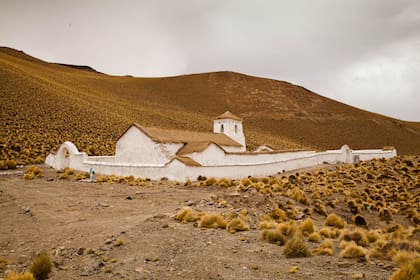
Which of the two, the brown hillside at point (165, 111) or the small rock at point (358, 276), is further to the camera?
the brown hillside at point (165, 111)

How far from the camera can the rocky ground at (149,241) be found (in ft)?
23.9

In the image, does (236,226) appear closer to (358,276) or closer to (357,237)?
(357,237)

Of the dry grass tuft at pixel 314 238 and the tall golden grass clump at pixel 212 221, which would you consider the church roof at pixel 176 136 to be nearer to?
the tall golden grass clump at pixel 212 221

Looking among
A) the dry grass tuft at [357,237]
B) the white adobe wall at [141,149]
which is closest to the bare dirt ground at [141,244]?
the dry grass tuft at [357,237]

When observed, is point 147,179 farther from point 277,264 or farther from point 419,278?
point 419,278

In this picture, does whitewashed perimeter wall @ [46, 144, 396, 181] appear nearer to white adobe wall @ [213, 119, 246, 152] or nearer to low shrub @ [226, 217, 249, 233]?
white adobe wall @ [213, 119, 246, 152]

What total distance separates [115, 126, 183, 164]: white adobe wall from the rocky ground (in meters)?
8.87

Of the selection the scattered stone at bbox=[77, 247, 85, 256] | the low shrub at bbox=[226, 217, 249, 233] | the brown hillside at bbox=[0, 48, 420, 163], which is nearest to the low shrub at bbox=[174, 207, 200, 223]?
the low shrub at bbox=[226, 217, 249, 233]

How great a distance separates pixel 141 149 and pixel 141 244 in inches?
729

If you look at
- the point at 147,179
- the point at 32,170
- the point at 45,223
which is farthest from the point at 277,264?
the point at 32,170

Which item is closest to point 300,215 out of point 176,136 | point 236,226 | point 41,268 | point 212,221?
point 236,226

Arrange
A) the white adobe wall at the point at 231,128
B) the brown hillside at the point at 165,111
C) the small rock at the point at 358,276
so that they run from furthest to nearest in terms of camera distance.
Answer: the brown hillside at the point at 165,111 < the white adobe wall at the point at 231,128 < the small rock at the point at 358,276

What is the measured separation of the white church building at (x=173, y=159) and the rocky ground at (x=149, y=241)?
16.0ft

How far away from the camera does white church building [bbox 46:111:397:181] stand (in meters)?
22.6
